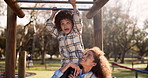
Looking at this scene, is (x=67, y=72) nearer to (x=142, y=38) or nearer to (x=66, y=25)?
(x=66, y=25)

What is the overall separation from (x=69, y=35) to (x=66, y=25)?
0.13 metres

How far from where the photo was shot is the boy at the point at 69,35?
7.87 feet

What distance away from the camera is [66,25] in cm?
242

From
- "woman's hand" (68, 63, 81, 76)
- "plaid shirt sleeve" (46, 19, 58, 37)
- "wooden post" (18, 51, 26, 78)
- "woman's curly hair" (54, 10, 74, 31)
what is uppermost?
"woman's curly hair" (54, 10, 74, 31)

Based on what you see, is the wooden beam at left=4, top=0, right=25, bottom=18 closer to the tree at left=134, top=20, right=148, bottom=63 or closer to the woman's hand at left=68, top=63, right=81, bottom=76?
the woman's hand at left=68, top=63, right=81, bottom=76

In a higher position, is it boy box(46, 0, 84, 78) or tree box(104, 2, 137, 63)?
tree box(104, 2, 137, 63)

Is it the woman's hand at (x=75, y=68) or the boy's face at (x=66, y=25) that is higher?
the boy's face at (x=66, y=25)

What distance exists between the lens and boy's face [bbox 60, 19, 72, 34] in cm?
241

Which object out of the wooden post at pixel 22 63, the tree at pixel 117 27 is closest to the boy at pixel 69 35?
the wooden post at pixel 22 63

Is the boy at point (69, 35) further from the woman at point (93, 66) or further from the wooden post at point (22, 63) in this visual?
the wooden post at point (22, 63)

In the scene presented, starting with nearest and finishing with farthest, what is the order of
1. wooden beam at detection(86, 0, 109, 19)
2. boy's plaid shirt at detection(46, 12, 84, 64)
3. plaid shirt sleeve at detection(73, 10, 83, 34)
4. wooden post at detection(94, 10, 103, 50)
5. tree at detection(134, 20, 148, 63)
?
boy's plaid shirt at detection(46, 12, 84, 64)
plaid shirt sleeve at detection(73, 10, 83, 34)
wooden beam at detection(86, 0, 109, 19)
wooden post at detection(94, 10, 103, 50)
tree at detection(134, 20, 148, 63)

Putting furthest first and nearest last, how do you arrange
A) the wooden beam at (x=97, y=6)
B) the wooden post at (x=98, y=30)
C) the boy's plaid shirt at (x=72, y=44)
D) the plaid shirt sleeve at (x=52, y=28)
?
the wooden post at (x=98, y=30), the wooden beam at (x=97, y=6), the plaid shirt sleeve at (x=52, y=28), the boy's plaid shirt at (x=72, y=44)

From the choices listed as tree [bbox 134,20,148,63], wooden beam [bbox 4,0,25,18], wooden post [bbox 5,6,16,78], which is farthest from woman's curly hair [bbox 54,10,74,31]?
tree [bbox 134,20,148,63]

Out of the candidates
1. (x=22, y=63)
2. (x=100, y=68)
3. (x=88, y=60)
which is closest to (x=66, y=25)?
(x=88, y=60)
